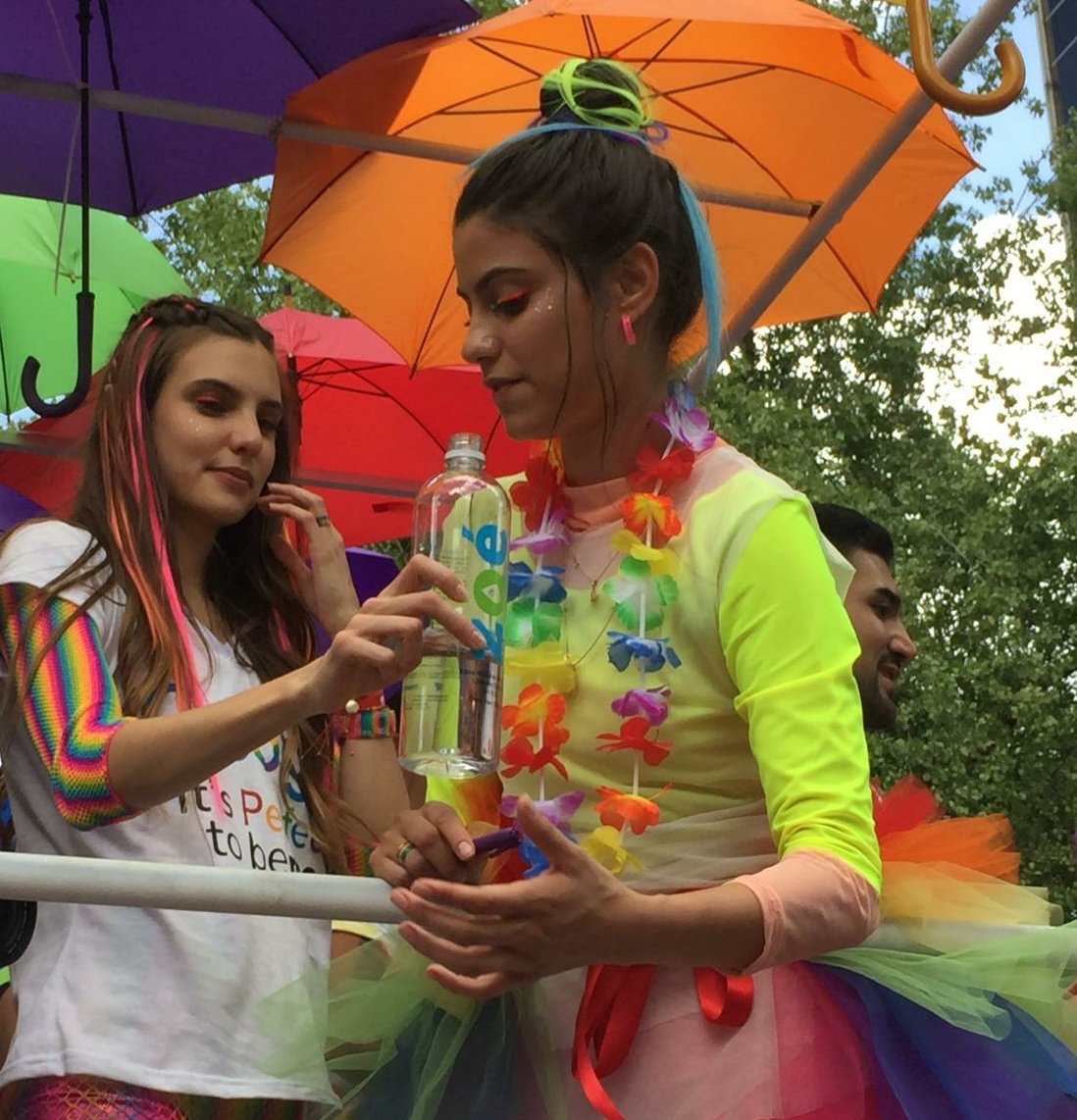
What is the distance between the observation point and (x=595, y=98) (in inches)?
82.2

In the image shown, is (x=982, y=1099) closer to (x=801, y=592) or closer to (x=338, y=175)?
(x=801, y=592)

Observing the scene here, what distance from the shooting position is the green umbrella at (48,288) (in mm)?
5531

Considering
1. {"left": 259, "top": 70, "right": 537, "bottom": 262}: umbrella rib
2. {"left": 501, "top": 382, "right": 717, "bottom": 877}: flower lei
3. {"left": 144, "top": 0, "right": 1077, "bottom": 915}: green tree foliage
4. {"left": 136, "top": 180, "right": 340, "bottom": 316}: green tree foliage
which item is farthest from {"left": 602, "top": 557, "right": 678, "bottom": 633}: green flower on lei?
{"left": 136, "top": 180, "right": 340, "bottom": 316}: green tree foliage

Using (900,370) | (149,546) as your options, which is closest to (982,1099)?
(149,546)

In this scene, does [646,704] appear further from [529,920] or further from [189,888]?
[189,888]

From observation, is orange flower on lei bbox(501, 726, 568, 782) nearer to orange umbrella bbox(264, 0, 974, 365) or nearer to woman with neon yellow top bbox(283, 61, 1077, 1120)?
woman with neon yellow top bbox(283, 61, 1077, 1120)

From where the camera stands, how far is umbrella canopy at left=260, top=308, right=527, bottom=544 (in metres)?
5.89

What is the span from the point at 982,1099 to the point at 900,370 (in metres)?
12.3

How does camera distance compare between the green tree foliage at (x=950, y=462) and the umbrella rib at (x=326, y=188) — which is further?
the green tree foliage at (x=950, y=462)

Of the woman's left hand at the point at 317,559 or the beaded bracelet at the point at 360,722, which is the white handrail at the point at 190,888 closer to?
the beaded bracelet at the point at 360,722

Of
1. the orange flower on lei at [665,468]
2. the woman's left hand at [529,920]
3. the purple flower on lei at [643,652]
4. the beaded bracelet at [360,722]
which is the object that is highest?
the orange flower on lei at [665,468]

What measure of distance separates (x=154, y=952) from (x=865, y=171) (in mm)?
2152

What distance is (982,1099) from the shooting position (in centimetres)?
168

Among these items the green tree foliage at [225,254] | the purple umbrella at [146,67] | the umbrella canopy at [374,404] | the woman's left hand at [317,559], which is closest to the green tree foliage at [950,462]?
the green tree foliage at [225,254]
